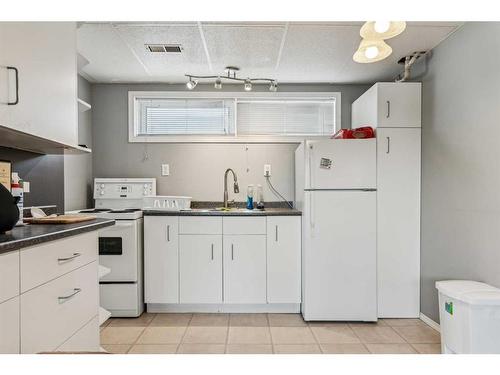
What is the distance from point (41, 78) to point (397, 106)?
2647mm

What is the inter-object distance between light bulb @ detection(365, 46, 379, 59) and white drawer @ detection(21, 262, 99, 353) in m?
1.84

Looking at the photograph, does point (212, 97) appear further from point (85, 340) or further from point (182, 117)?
point (85, 340)

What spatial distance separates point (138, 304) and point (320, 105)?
281 centimetres

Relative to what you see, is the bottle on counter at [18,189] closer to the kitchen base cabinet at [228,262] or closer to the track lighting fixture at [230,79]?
the kitchen base cabinet at [228,262]

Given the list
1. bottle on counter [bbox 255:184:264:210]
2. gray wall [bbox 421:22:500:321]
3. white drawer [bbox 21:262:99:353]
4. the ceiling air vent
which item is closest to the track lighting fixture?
the ceiling air vent

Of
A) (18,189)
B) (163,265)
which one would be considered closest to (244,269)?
(163,265)

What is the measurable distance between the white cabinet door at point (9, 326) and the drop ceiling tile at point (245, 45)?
2.03 metres

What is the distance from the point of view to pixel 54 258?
1.31 m

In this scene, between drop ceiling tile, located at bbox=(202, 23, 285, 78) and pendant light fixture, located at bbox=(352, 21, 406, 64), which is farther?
drop ceiling tile, located at bbox=(202, 23, 285, 78)

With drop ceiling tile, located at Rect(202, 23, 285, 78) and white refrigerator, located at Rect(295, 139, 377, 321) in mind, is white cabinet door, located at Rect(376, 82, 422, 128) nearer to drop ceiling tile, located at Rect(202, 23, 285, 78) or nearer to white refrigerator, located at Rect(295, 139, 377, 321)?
white refrigerator, located at Rect(295, 139, 377, 321)

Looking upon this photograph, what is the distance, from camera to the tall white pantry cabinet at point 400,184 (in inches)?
112

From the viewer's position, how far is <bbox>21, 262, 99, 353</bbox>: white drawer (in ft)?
3.77

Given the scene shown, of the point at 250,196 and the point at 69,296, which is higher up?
the point at 250,196
